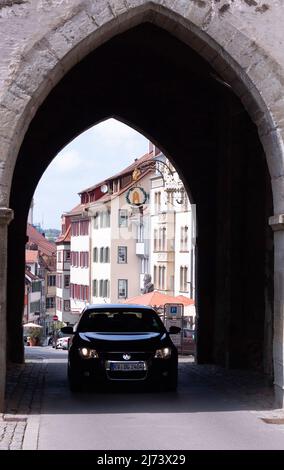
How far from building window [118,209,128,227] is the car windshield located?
66.8 meters

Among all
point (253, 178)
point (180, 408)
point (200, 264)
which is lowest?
point (180, 408)

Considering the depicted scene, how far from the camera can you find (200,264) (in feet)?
78.0

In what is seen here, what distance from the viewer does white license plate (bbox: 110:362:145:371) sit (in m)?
15.0

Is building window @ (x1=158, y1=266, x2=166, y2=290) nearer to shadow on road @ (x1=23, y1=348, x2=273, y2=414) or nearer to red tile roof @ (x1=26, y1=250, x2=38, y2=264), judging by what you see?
shadow on road @ (x1=23, y1=348, x2=273, y2=414)

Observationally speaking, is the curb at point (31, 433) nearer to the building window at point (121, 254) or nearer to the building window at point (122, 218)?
the building window at point (122, 218)

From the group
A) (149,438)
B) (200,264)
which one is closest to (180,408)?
(149,438)

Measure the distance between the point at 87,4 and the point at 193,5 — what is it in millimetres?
1277

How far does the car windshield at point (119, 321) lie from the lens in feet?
53.6

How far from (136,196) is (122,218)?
41.0 metres

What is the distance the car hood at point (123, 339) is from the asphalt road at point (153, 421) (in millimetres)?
674

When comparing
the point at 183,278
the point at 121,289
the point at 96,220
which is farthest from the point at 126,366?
the point at 96,220

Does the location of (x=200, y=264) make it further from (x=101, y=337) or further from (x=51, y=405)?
(x=51, y=405)

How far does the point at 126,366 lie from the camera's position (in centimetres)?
1506

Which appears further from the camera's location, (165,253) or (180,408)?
(165,253)
